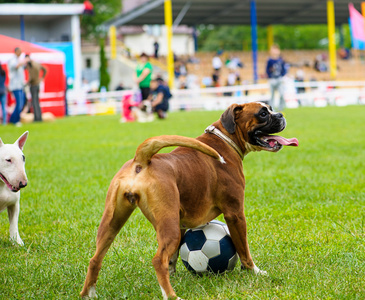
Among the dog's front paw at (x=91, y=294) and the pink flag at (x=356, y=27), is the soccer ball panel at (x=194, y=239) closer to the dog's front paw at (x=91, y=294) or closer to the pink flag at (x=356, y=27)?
the dog's front paw at (x=91, y=294)

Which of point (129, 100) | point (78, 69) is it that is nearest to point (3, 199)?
point (129, 100)

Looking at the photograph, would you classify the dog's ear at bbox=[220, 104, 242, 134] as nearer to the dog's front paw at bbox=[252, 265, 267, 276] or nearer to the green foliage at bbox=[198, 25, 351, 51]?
the dog's front paw at bbox=[252, 265, 267, 276]

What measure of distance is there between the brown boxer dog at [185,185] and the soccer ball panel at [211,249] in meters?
0.16

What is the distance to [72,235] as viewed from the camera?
5234 millimetres

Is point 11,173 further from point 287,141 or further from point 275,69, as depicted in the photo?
point 275,69

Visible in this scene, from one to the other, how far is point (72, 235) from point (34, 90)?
17882 millimetres

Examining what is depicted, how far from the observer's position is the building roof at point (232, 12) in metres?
43.1

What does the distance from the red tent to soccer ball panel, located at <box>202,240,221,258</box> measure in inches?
809

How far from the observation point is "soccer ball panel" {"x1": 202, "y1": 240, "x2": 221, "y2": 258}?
13.1 feet

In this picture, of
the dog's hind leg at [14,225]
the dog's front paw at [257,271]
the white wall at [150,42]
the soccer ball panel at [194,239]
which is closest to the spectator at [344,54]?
the white wall at [150,42]

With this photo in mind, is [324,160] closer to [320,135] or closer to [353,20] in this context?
[320,135]

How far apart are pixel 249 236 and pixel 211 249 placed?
3.49ft

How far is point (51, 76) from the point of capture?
26016 millimetres

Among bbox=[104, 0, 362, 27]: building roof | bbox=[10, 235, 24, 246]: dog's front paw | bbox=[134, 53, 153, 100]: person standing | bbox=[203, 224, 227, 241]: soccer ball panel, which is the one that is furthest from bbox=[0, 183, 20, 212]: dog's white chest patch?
bbox=[104, 0, 362, 27]: building roof
